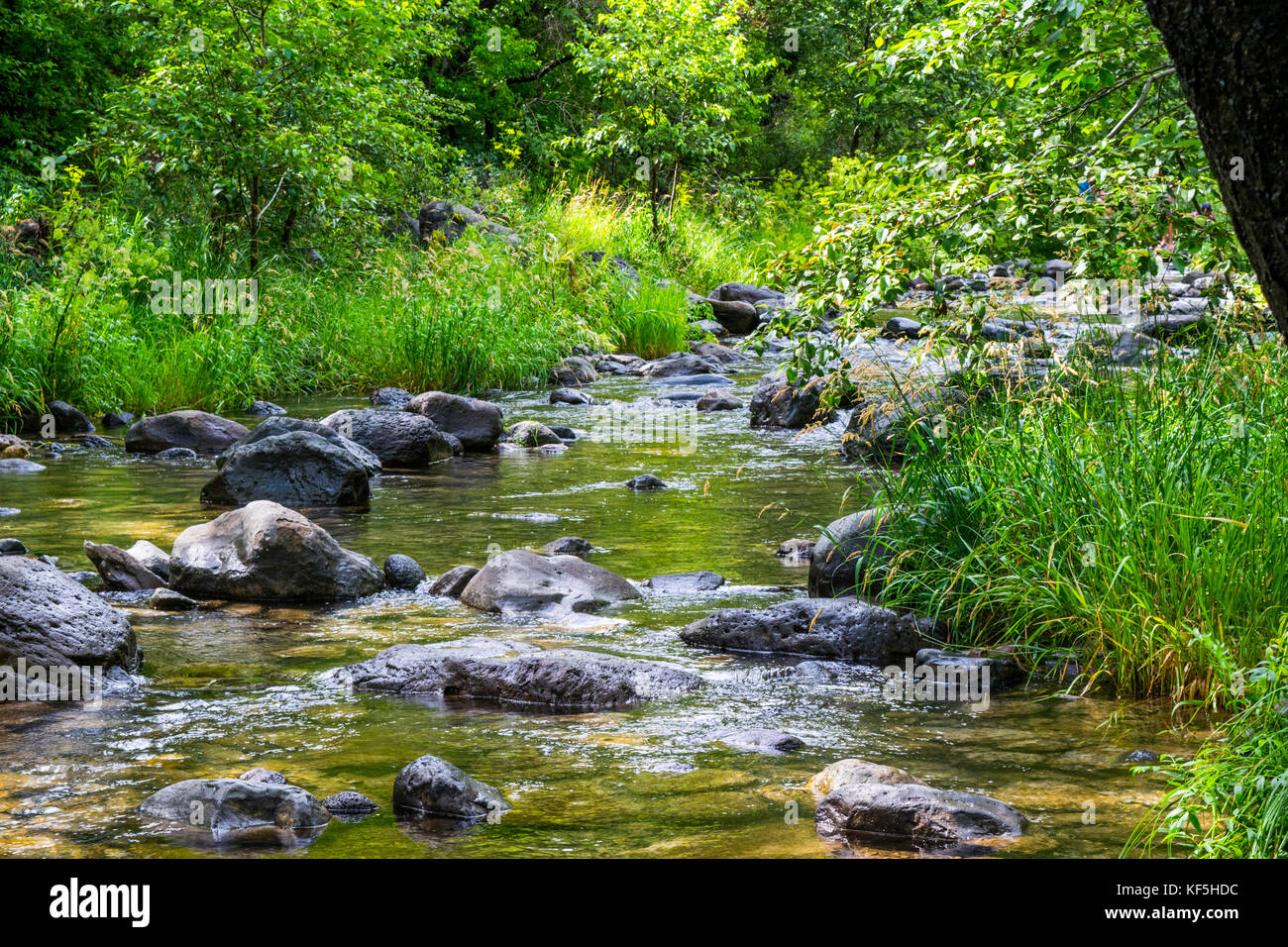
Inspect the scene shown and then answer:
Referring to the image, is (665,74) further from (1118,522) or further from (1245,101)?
(1245,101)

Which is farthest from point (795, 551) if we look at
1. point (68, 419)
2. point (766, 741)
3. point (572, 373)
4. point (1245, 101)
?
point (572, 373)

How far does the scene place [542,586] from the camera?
255 inches

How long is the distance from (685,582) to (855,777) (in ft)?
9.57

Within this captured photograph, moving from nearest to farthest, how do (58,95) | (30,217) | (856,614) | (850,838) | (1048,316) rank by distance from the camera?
(850,838), (856,614), (1048,316), (30,217), (58,95)

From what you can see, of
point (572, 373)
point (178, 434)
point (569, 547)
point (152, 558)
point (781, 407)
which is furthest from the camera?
point (572, 373)

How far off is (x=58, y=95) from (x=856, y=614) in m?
19.8

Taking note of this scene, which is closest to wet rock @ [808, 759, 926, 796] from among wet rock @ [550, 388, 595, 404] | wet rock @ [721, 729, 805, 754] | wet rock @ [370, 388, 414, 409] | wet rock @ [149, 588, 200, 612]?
wet rock @ [721, 729, 805, 754]

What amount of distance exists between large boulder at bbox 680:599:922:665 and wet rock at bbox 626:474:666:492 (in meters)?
3.92

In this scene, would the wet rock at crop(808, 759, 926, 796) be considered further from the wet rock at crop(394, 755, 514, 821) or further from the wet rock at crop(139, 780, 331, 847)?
the wet rock at crop(139, 780, 331, 847)

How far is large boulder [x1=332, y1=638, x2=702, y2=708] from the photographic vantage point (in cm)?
496
